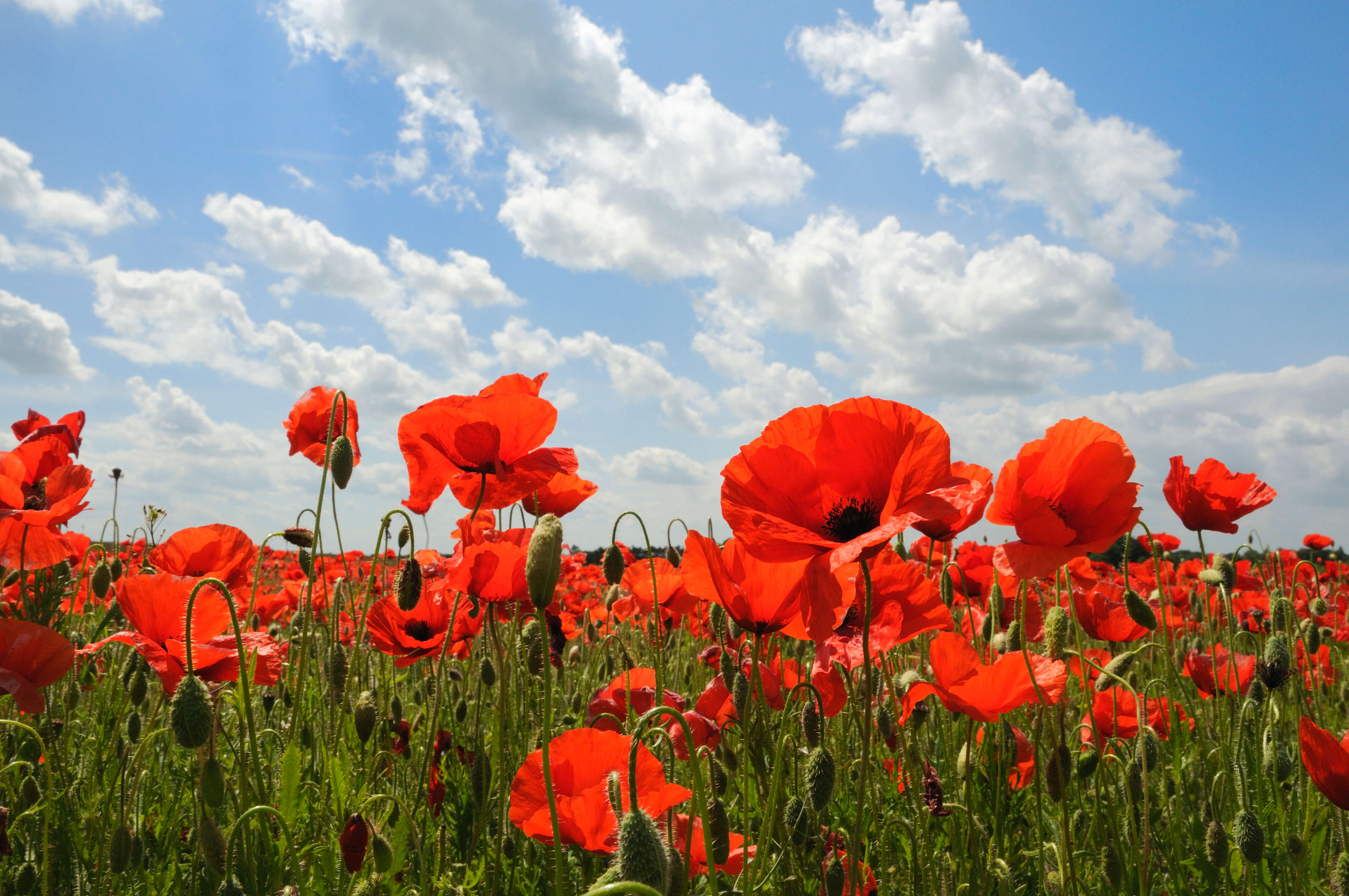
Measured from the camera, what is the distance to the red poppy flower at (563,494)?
8.86 feet

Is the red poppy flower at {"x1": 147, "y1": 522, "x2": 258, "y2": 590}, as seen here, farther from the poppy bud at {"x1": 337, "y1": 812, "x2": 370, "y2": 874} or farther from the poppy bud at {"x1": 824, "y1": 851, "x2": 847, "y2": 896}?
the poppy bud at {"x1": 824, "y1": 851, "x2": 847, "y2": 896}

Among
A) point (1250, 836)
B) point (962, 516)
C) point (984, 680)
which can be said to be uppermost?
point (962, 516)

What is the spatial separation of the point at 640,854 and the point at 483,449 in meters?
1.19

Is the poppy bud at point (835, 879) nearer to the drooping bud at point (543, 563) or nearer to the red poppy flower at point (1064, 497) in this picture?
the red poppy flower at point (1064, 497)

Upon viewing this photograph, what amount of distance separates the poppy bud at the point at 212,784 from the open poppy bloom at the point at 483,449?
2.57 feet

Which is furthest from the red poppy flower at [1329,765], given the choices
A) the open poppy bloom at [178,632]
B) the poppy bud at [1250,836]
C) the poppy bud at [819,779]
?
the open poppy bloom at [178,632]

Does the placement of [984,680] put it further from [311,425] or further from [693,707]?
[311,425]

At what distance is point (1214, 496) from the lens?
2689 mm

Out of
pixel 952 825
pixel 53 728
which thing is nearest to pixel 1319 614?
pixel 952 825

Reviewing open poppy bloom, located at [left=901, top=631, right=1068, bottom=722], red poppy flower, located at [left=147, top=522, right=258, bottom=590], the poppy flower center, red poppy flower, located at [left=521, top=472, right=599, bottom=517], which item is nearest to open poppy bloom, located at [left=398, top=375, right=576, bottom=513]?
red poppy flower, located at [left=521, top=472, right=599, bottom=517]

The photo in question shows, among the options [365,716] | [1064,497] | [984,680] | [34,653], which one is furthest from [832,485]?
[34,653]

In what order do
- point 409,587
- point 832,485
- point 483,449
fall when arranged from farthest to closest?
point 483,449 < point 409,587 < point 832,485

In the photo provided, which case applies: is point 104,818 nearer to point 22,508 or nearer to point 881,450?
point 22,508

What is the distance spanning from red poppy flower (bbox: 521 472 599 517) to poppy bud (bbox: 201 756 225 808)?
4.14ft
